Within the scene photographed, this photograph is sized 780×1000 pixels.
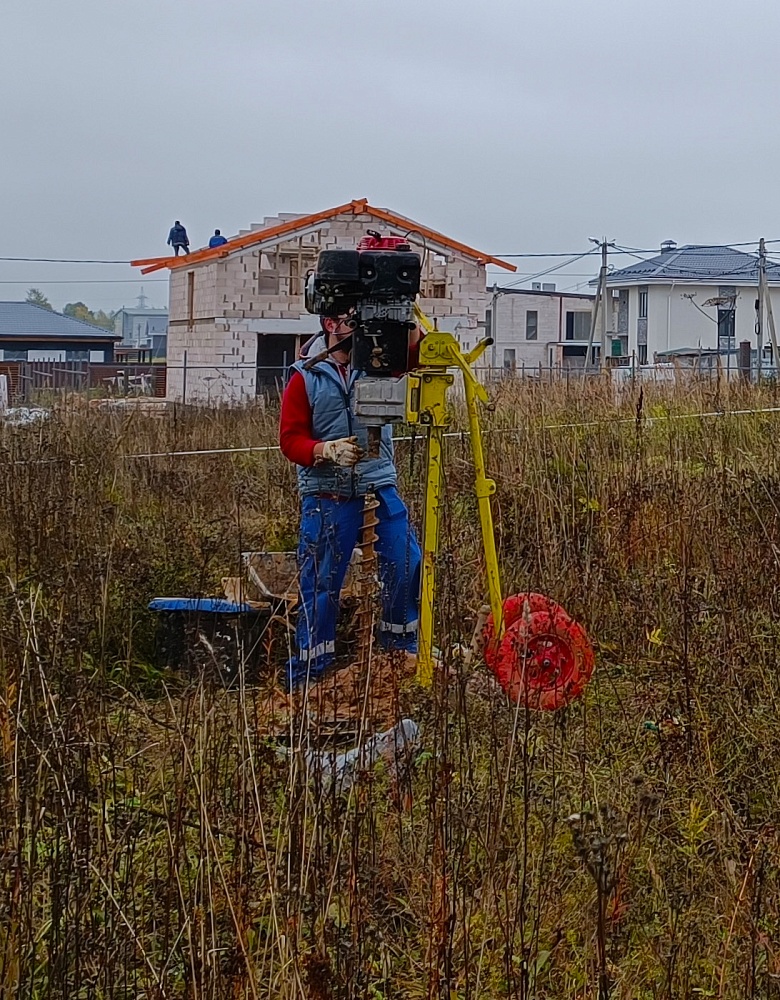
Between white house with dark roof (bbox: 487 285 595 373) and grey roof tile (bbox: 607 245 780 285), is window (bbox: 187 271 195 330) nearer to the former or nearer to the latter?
white house with dark roof (bbox: 487 285 595 373)

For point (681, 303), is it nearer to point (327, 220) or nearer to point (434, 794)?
point (327, 220)

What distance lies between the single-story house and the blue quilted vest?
45.7m

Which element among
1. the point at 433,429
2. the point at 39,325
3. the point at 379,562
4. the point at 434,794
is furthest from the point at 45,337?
the point at 434,794

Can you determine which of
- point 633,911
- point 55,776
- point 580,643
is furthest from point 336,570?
point 55,776

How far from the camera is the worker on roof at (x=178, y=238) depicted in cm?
3020

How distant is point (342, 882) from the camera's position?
9.12ft

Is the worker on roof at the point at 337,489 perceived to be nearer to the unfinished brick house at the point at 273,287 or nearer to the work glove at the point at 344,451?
the work glove at the point at 344,451

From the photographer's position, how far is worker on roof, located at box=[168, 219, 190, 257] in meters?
30.2

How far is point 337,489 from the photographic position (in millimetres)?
4730

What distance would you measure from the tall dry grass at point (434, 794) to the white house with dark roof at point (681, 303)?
4724 cm

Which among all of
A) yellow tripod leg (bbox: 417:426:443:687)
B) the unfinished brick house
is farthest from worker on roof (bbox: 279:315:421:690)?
the unfinished brick house

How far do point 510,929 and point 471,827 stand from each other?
1.15 feet

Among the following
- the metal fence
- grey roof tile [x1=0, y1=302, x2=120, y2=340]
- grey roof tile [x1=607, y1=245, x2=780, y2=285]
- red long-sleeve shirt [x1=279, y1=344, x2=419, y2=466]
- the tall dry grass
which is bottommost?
the tall dry grass

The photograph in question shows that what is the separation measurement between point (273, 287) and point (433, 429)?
2305cm
